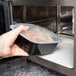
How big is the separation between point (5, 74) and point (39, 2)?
553 millimetres

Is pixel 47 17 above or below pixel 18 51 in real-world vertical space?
above

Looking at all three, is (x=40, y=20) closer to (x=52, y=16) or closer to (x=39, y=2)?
(x=52, y=16)

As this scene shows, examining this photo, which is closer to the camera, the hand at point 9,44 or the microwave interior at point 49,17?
the hand at point 9,44

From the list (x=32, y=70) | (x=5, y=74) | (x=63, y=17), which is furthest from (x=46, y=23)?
(x=5, y=74)

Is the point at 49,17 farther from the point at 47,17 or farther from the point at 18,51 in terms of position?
the point at 18,51

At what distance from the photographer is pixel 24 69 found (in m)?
1.12

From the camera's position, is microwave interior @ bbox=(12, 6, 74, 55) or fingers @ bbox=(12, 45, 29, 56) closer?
fingers @ bbox=(12, 45, 29, 56)

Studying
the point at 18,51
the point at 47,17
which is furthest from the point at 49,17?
the point at 18,51

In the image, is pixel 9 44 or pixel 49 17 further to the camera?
pixel 49 17

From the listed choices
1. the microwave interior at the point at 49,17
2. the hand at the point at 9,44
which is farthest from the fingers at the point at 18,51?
the microwave interior at the point at 49,17

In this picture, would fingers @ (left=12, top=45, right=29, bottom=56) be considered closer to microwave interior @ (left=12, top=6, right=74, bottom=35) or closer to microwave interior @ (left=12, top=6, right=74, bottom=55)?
microwave interior @ (left=12, top=6, right=74, bottom=55)

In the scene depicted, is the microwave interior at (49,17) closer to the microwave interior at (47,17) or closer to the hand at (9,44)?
the microwave interior at (47,17)

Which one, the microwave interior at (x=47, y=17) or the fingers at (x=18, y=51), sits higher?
the microwave interior at (x=47, y=17)

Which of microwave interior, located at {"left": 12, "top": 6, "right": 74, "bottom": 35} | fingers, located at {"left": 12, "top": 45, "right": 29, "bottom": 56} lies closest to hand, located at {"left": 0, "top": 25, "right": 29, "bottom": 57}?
fingers, located at {"left": 12, "top": 45, "right": 29, "bottom": 56}
